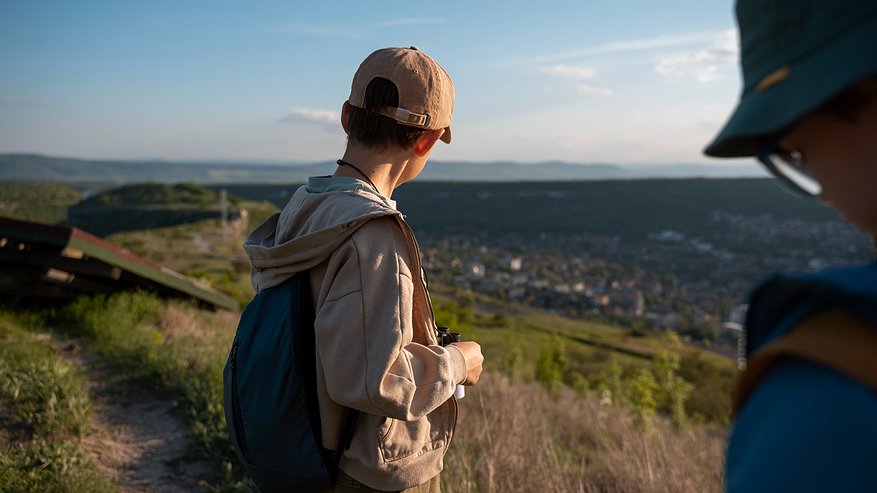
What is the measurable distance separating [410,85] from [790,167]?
108 centimetres

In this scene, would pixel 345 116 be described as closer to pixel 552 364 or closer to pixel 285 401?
pixel 285 401

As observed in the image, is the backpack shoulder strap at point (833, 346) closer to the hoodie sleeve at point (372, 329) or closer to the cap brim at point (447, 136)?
the hoodie sleeve at point (372, 329)

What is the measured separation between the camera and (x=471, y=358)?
1771 millimetres

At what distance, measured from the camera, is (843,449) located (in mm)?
560

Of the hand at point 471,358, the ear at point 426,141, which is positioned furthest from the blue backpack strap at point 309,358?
the ear at point 426,141

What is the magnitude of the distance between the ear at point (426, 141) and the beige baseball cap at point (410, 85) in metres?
0.03

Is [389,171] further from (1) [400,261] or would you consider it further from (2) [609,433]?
(2) [609,433]

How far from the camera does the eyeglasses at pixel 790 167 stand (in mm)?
747

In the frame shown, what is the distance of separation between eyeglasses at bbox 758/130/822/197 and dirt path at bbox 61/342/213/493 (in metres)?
3.85

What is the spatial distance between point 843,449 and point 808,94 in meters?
0.34

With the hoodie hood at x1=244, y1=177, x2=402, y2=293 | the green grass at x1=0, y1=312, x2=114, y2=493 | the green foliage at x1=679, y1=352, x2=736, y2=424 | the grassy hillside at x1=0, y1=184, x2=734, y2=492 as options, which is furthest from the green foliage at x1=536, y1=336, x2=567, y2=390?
the hoodie hood at x1=244, y1=177, x2=402, y2=293

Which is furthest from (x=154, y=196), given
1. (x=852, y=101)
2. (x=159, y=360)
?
(x=852, y=101)

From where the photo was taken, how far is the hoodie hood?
1558 mm

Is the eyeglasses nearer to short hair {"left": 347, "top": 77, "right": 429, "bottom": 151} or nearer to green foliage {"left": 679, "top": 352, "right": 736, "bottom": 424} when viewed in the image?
short hair {"left": 347, "top": 77, "right": 429, "bottom": 151}
